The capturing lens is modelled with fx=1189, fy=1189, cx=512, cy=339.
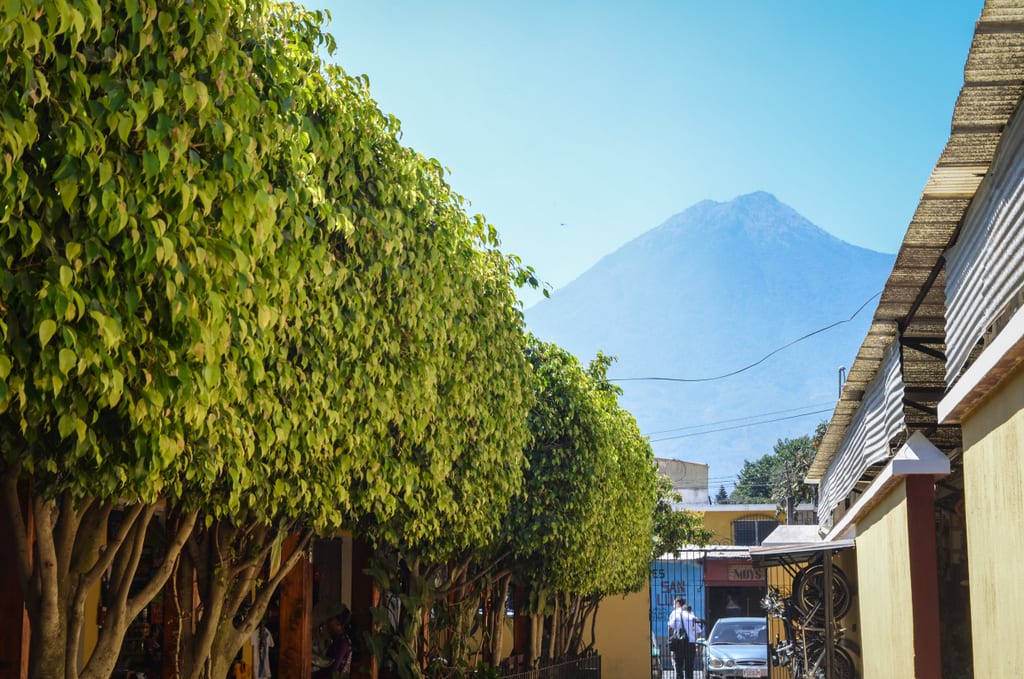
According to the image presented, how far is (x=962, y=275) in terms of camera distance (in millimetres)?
7297

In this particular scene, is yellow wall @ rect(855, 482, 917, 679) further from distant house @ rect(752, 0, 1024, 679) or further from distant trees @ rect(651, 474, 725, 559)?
distant trees @ rect(651, 474, 725, 559)

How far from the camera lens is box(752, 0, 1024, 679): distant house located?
19.6 ft

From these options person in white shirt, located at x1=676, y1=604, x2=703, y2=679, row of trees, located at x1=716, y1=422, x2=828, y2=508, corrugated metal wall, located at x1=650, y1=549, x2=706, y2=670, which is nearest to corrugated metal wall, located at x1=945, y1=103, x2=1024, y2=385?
corrugated metal wall, located at x1=650, y1=549, x2=706, y2=670

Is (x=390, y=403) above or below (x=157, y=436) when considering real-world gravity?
above

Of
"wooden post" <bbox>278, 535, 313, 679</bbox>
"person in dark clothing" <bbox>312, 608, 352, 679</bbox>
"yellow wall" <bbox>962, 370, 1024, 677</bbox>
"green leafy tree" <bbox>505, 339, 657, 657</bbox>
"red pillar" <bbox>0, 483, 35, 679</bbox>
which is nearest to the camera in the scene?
"yellow wall" <bbox>962, 370, 1024, 677</bbox>

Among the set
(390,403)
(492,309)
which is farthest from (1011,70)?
(492,309)

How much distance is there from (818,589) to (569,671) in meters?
5.17

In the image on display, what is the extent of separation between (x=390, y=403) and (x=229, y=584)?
78.9 inches

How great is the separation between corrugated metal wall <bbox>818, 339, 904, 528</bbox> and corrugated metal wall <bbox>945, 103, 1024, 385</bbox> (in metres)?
2.75

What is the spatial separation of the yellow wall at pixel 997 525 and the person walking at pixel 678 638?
25.0m

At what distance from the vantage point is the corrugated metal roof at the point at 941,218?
5.60 m

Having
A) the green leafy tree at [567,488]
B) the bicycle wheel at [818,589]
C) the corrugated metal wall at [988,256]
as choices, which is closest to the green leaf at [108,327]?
the corrugated metal wall at [988,256]

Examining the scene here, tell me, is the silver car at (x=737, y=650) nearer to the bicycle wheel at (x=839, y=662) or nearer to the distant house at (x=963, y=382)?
the bicycle wheel at (x=839, y=662)

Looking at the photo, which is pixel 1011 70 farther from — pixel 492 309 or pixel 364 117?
pixel 492 309
